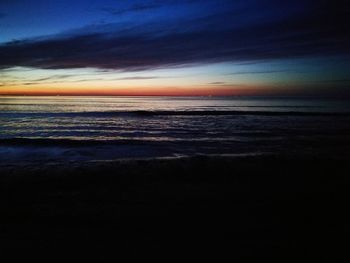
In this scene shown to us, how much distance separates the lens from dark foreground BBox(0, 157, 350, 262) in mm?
4590

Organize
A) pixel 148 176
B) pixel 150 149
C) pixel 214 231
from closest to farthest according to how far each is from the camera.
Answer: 1. pixel 214 231
2. pixel 148 176
3. pixel 150 149

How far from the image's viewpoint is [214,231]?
17.2 feet

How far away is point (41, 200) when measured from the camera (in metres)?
7.06

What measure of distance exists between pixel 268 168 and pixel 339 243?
5.92m

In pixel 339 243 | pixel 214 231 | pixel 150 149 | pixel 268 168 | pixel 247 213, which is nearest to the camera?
pixel 339 243

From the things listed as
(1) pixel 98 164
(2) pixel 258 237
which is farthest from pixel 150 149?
(2) pixel 258 237

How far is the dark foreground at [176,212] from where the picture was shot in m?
4.59

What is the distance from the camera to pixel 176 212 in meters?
A: 6.23

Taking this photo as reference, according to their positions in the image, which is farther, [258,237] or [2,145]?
[2,145]

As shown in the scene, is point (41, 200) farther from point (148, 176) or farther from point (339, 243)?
point (339, 243)

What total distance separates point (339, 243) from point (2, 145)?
59.2 ft

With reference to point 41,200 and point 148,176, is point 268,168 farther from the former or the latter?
point 41,200

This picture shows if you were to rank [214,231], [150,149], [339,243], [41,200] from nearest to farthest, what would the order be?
1. [339,243]
2. [214,231]
3. [41,200]
4. [150,149]

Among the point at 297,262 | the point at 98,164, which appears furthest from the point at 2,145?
the point at 297,262
